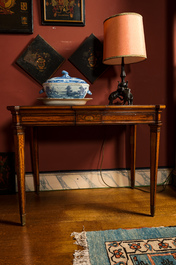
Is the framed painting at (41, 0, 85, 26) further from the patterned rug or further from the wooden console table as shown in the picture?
the patterned rug

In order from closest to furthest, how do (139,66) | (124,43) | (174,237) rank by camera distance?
(174,237) < (124,43) < (139,66)

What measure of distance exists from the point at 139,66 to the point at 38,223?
4.98ft

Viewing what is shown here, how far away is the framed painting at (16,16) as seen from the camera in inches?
71.2

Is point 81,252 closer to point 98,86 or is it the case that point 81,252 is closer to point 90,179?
point 90,179

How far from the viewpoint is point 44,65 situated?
189cm

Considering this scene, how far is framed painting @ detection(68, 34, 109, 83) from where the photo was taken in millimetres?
1893

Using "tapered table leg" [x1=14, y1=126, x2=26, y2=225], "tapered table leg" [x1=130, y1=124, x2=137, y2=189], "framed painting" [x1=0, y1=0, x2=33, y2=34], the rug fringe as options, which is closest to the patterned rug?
the rug fringe

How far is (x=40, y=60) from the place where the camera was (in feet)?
6.19

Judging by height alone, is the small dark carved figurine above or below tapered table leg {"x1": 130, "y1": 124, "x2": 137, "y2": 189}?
above

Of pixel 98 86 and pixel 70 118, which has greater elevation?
pixel 98 86

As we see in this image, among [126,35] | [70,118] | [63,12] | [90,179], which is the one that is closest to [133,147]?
[90,179]

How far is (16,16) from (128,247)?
1.88 metres

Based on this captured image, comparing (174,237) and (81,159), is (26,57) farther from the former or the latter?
(174,237)

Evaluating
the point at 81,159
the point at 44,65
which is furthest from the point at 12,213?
the point at 44,65
